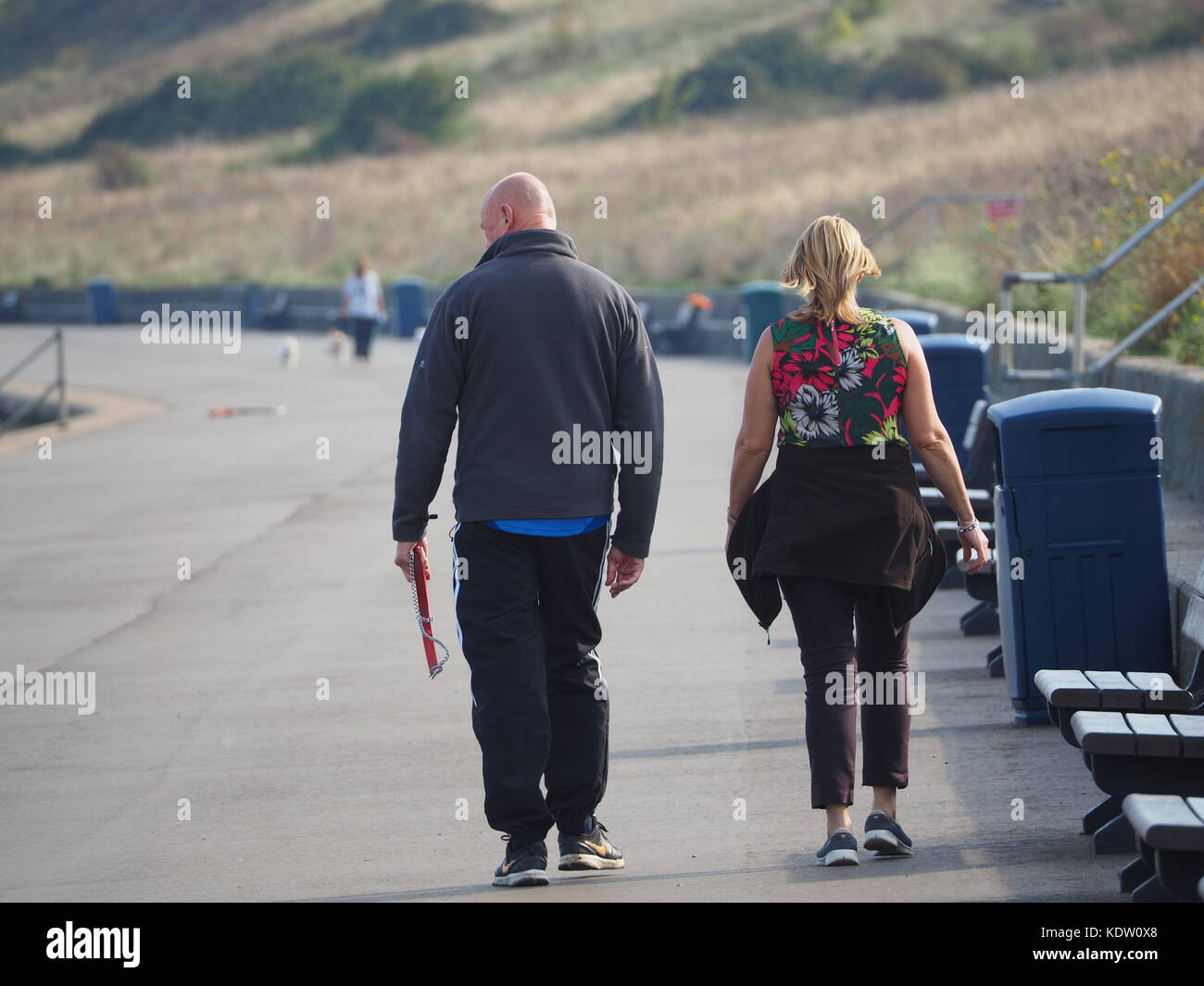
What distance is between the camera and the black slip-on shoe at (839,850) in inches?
206

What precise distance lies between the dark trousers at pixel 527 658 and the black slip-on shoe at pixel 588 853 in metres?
0.04

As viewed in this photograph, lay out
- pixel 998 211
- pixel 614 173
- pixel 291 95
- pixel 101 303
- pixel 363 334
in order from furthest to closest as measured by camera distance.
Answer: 1. pixel 291 95
2. pixel 614 173
3. pixel 101 303
4. pixel 363 334
5. pixel 998 211

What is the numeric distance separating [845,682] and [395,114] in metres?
75.4

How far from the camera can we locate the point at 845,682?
5.25 meters

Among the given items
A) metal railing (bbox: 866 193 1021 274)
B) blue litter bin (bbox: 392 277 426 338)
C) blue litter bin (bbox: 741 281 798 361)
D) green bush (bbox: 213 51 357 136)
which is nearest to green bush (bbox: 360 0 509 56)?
green bush (bbox: 213 51 357 136)

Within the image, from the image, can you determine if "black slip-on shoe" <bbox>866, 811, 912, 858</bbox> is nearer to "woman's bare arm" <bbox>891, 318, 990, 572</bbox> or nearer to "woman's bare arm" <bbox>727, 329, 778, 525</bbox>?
"woman's bare arm" <bbox>891, 318, 990, 572</bbox>

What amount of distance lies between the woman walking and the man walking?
1.26ft

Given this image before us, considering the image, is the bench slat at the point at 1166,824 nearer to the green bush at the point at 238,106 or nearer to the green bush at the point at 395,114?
the green bush at the point at 395,114

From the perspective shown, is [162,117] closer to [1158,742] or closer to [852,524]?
[852,524]

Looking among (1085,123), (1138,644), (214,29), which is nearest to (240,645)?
(1138,644)

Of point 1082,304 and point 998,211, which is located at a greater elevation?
point 998,211

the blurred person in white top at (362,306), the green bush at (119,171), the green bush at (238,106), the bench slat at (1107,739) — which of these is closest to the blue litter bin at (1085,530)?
the bench slat at (1107,739)

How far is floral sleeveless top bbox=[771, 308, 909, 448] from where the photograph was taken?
17.1ft

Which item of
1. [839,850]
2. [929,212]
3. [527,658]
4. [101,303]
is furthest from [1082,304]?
[101,303]
